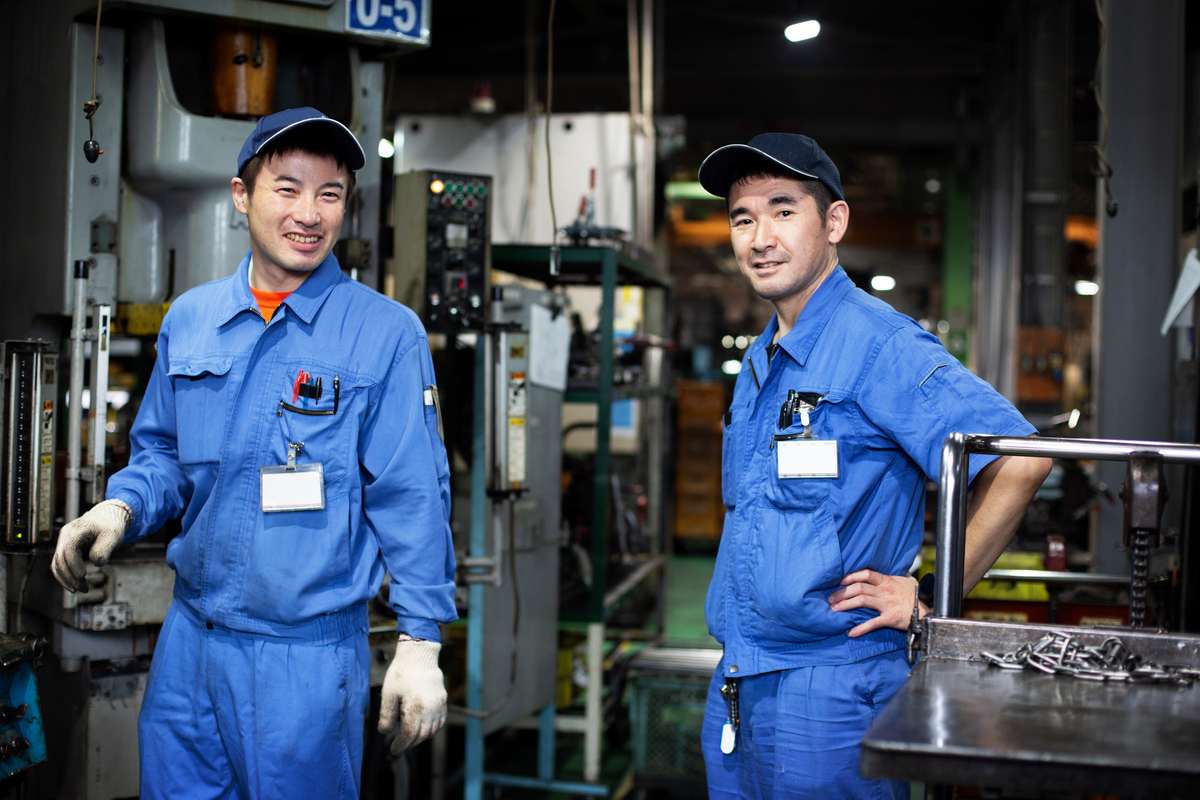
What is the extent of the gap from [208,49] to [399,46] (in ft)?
1.63

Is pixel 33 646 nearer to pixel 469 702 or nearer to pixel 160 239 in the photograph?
pixel 160 239

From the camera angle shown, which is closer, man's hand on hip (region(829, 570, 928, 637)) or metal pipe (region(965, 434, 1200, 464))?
metal pipe (region(965, 434, 1200, 464))

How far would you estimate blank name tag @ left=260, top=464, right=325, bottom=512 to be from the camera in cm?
222

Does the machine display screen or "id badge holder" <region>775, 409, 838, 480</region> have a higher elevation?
the machine display screen

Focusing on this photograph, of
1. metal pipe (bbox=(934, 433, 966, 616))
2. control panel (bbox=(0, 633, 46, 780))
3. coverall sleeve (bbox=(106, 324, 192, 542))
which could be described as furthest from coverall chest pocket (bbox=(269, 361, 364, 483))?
metal pipe (bbox=(934, 433, 966, 616))

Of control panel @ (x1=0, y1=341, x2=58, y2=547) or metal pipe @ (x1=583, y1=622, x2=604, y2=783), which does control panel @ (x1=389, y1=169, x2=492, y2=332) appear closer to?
control panel @ (x1=0, y1=341, x2=58, y2=547)

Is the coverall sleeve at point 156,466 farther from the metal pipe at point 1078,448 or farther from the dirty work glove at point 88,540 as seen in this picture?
the metal pipe at point 1078,448

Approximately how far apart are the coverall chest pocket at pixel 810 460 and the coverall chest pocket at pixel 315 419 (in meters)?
0.76

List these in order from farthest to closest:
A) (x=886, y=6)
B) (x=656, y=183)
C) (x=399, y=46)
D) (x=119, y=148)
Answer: (x=886, y=6), (x=656, y=183), (x=399, y=46), (x=119, y=148)

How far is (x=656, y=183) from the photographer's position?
719 cm

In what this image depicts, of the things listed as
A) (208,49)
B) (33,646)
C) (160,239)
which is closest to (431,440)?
(33,646)

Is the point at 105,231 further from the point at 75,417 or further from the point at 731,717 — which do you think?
the point at 731,717

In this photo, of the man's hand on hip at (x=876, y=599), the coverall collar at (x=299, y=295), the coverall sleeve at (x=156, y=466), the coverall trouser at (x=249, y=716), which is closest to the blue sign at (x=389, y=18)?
the coverall collar at (x=299, y=295)

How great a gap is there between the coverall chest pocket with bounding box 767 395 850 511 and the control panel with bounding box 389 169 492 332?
1.66 m
